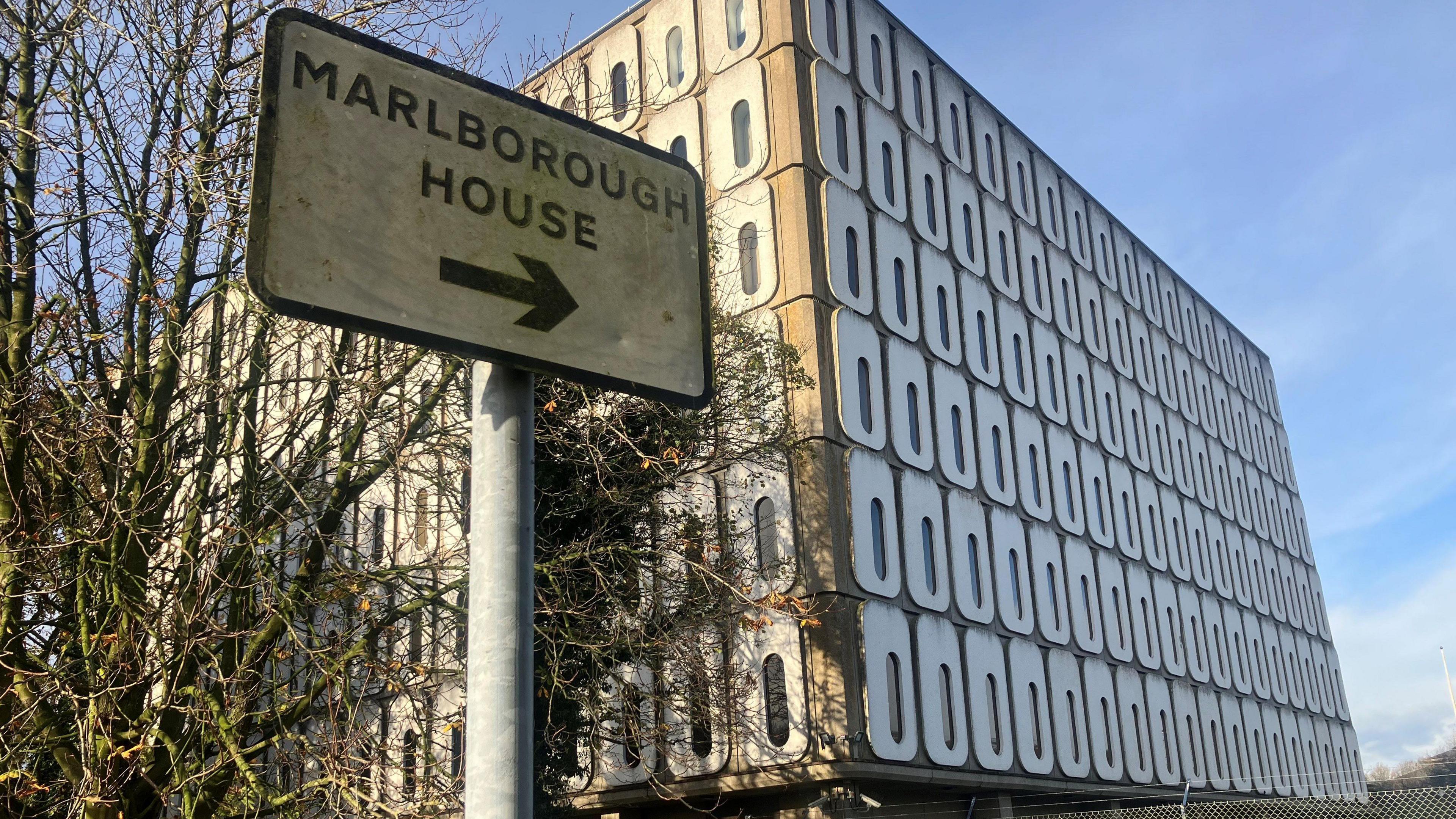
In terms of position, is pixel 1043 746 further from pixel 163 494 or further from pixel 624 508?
pixel 163 494

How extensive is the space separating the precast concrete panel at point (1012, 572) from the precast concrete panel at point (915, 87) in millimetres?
8531

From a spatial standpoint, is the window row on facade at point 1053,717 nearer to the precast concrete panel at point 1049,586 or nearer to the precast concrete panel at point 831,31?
the precast concrete panel at point 1049,586

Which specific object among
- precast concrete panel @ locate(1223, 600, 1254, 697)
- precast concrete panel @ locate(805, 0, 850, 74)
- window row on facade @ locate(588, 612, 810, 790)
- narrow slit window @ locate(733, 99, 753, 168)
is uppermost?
precast concrete panel @ locate(805, 0, 850, 74)

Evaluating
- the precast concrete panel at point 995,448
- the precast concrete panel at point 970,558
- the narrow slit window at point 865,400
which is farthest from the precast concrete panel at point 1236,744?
the narrow slit window at point 865,400

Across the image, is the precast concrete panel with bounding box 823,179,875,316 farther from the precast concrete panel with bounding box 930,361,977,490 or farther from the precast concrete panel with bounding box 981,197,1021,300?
the precast concrete panel with bounding box 981,197,1021,300

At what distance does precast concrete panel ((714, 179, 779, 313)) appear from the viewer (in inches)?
902

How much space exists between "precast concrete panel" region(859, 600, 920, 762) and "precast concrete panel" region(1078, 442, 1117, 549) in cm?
996

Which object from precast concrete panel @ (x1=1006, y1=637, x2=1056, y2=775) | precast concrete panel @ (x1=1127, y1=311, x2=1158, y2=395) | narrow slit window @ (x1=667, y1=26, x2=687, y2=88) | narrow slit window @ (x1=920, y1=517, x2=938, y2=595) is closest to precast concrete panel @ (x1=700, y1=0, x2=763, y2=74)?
narrow slit window @ (x1=667, y1=26, x2=687, y2=88)

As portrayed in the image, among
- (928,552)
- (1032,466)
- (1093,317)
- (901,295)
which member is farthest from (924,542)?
(1093,317)

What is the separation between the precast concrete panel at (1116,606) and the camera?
29.6 metres

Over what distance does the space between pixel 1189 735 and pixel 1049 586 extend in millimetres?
7568

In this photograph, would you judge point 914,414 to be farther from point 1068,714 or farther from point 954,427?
point 1068,714

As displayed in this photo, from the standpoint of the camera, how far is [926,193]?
27.5 meters

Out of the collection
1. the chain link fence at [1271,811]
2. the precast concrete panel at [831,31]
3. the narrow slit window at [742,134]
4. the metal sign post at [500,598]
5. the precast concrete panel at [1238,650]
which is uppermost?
the precast concrete panel at [831,31]
